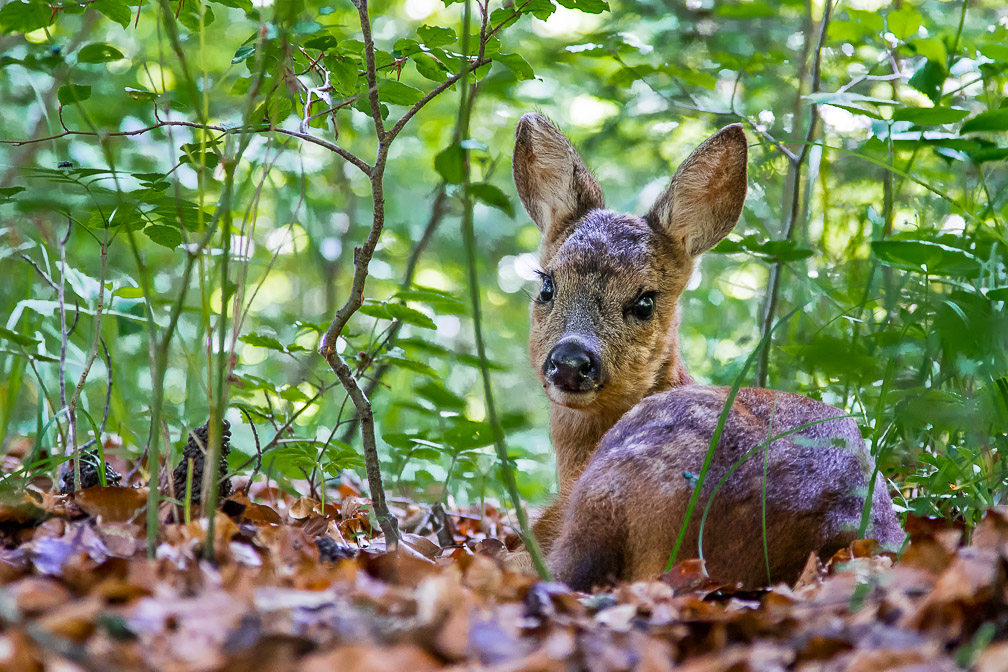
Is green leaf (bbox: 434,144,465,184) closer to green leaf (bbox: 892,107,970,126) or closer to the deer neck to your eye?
green leaf (bbox: 892,107,970,126)

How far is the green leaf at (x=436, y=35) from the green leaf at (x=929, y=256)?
1.64 metres

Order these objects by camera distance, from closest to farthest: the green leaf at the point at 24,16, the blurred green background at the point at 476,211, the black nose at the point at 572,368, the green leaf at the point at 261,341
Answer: the green leaf at the point at 24,16 < the blurred green background at the point at 476,211 < the green leaf at the point at 261,341 < the black nose at the point at 572,368

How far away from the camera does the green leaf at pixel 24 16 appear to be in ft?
9.48

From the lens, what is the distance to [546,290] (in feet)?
16.3

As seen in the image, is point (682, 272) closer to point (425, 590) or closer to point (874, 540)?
point (874, 540)

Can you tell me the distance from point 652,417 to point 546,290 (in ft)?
5.09

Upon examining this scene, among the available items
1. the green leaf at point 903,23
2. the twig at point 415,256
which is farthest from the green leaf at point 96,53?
the green leaf at point 903,23

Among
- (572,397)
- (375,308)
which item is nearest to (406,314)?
(375,308)

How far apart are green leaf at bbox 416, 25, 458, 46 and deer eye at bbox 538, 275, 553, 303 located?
193cm

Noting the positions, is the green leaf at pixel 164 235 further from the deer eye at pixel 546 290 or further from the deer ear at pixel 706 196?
the deer ear at pixel 706 196

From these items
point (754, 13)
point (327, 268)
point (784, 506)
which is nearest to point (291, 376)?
point (327, 268)

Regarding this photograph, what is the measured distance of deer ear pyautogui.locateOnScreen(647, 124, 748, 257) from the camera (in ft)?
16.1

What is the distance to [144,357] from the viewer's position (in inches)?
250

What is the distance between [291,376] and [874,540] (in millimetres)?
6045
